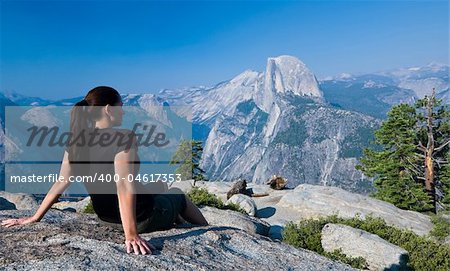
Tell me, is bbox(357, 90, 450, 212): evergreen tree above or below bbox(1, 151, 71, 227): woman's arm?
below

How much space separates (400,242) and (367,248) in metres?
2.87

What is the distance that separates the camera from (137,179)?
560cm

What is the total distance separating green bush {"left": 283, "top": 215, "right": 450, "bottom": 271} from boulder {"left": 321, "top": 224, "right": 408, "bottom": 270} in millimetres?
464

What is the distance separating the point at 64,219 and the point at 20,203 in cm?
1945

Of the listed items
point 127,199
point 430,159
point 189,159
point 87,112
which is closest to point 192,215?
point 127,199

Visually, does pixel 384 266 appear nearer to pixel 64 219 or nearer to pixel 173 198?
pixel 173 198

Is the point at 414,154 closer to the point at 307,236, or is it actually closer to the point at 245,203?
the point at 245,203

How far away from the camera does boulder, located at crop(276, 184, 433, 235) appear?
90.3 feet

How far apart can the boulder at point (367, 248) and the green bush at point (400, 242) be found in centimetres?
46

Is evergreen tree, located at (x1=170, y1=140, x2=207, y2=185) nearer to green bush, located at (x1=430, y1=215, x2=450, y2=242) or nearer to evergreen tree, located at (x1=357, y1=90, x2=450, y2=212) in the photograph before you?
evergreen tree, located at (x1=357, y1=90, x2=450, y2=212)

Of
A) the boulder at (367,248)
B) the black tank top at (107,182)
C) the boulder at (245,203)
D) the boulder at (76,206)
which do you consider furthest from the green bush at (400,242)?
the boulder at (76,206)

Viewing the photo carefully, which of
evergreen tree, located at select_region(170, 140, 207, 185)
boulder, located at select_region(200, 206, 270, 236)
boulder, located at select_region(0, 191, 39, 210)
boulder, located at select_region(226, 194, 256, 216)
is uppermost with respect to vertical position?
boulder, located at select_region(200, 206, 270, 236)

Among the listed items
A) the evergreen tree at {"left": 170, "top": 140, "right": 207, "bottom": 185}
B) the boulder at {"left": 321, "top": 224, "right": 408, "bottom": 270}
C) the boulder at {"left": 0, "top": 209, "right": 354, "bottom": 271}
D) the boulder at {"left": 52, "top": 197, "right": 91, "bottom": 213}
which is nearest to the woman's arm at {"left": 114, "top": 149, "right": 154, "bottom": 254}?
the boulder at {"left": 0, "top": 209, "right": 354, "bottom": 271}

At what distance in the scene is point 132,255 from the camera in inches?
203
